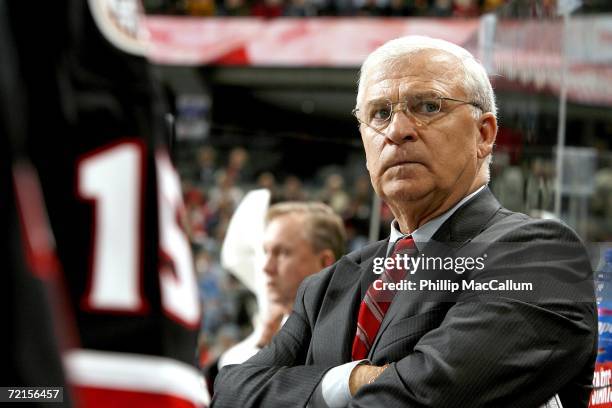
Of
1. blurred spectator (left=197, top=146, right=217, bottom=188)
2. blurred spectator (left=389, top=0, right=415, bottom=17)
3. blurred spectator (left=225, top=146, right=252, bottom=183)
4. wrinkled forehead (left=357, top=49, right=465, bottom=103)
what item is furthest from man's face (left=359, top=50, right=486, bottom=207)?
blurred spectator (left=389, top=0, right=415, bottom=17)

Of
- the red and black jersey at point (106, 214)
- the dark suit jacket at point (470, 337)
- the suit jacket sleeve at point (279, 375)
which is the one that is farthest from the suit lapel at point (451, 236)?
the red and black jersey at point (106, 214)

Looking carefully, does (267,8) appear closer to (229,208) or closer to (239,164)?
(229,208)

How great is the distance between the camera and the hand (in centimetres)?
147

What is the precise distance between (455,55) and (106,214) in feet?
3.36

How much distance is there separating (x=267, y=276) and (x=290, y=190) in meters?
3.57

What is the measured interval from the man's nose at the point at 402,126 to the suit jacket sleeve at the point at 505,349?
0.29 meters

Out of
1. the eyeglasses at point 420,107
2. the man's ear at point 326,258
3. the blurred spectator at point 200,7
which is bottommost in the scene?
the blurred spectator at point 200,7

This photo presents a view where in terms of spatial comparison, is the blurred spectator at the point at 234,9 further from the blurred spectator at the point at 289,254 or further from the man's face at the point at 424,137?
the man's face at the point at 424,137

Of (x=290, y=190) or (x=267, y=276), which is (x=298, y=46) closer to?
(x=290, y=190)

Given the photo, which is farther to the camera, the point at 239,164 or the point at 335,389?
the point at 239,164

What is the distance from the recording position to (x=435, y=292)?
1538 mm

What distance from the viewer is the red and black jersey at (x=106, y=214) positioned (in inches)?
30.5

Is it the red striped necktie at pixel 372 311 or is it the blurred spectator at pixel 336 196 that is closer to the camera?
the red striped necktie at pixel 372 311

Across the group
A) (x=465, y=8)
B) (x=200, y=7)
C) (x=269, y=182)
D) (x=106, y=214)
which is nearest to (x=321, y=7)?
(x=200, y=7)
